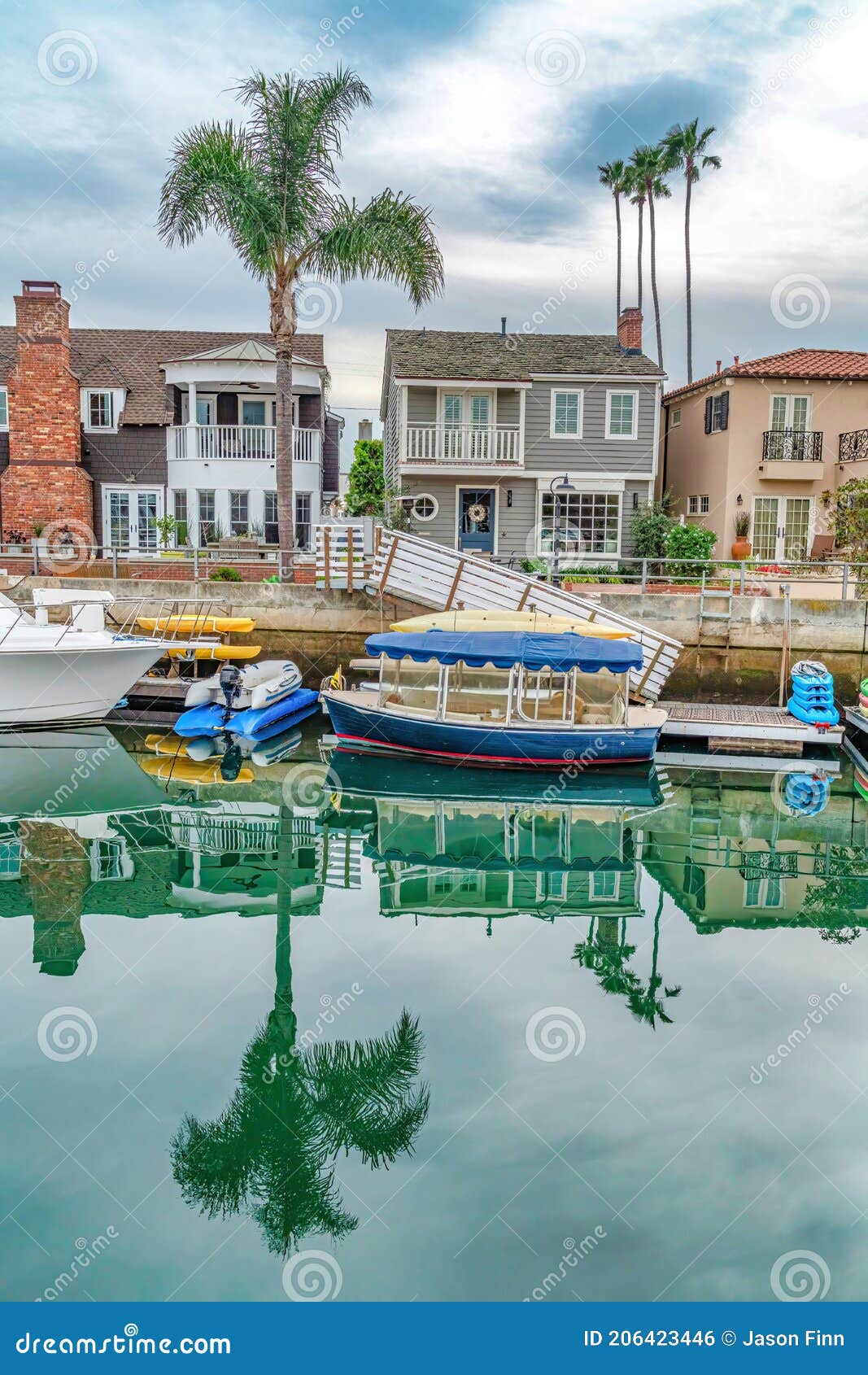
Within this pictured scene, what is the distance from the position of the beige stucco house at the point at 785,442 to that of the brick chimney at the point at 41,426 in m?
Answer: 20.0

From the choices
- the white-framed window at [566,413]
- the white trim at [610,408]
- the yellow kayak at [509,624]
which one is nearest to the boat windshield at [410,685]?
the yellow kayak at [509,624]

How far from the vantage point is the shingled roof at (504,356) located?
30.3 m

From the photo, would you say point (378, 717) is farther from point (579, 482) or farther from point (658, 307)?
point (658, 307)

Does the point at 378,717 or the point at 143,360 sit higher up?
the point at 143,360

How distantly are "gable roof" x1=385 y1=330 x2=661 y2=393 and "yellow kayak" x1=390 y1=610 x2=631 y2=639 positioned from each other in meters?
11.6

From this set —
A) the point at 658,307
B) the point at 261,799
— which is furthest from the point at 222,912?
the point at 658,307

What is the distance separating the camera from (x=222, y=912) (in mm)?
12852

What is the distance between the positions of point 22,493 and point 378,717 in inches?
718

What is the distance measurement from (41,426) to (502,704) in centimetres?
2001

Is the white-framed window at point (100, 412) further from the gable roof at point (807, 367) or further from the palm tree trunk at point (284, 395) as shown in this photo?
the gable roof at point (807, 367)

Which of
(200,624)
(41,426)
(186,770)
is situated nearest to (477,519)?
(200,624)

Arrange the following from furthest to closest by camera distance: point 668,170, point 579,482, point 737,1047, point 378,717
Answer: point 668,170 < point 579,482 < point 378,717 < point 737,1047

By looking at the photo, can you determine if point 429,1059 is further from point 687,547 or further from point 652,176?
point 652,176

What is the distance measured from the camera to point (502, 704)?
64.8 feet
